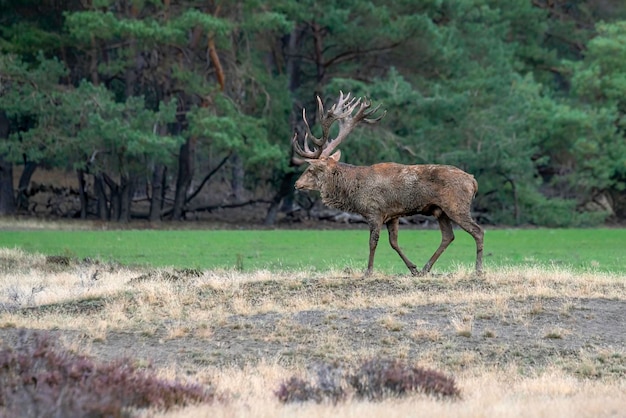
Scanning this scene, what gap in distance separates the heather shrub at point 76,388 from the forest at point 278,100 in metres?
27.6

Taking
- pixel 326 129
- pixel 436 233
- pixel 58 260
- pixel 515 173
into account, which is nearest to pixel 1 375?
pixel 326 129

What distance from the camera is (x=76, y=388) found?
9305mm

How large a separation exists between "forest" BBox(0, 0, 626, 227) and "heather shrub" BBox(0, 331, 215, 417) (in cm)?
2764

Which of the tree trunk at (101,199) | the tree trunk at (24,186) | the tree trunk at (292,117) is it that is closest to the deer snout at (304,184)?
the tree trunk at (292,117)

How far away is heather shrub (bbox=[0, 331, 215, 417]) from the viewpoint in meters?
8.78

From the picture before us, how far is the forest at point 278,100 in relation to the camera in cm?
4084

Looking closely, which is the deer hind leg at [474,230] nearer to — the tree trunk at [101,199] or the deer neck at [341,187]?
the deer neck at [341,187]

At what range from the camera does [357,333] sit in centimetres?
1409

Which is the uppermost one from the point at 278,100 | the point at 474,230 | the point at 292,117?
the point at 278,100

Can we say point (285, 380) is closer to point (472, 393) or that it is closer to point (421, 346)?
point (472, 393)

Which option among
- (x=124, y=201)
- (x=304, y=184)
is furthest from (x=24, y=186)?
(x=304, y=184)

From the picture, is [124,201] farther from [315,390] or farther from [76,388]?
[76,388]

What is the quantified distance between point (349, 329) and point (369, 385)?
4.10m

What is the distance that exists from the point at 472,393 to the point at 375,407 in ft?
4.61
